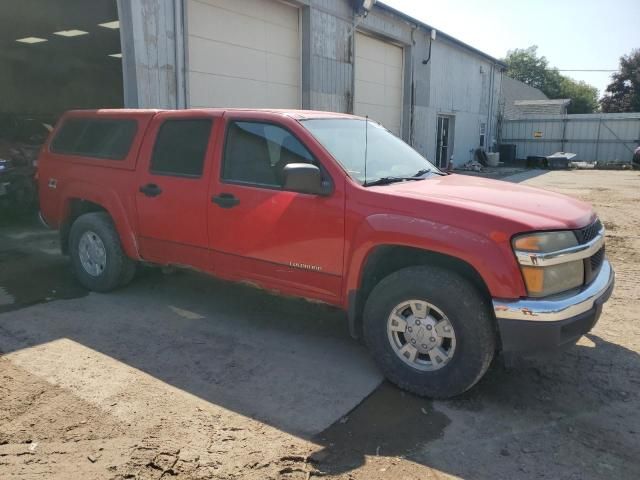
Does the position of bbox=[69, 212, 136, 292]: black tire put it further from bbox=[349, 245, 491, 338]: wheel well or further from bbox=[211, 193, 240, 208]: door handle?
bbox=[349, 245, 491, 338]: wheel well

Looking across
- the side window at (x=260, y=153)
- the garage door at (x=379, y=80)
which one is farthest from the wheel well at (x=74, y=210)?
the garage door at (x=379, y=80)

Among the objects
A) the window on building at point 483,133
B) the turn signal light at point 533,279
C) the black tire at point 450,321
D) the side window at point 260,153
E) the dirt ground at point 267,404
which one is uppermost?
the window on building at point 483,133

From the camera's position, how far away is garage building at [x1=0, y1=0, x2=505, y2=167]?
8.87m

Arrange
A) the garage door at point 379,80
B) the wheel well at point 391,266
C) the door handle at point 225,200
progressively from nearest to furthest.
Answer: the wheel well at point 391,266
the door handle at point 225,200
the garage door at point 379,80

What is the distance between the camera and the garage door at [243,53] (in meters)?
9.77

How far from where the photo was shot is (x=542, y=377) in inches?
153

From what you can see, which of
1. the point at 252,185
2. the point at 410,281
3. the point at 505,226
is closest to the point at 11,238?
the point at 252,185

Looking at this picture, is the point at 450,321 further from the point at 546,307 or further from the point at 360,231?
the point at 360,231

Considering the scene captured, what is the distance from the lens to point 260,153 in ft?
14.3

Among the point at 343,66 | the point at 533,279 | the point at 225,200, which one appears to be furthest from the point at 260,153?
the point at 343,66

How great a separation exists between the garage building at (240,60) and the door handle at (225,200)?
4858 mm

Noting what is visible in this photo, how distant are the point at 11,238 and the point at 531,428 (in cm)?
807

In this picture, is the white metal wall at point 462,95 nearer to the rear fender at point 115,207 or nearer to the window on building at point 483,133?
the window on building at point 483,133

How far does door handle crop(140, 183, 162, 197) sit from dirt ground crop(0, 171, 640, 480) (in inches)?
45.5
